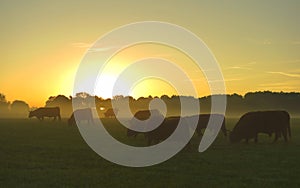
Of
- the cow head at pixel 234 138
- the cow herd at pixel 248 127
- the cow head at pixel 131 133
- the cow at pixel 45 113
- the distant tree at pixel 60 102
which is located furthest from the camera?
the distant tree at pixel 60 102

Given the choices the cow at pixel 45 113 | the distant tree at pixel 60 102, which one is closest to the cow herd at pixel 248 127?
the cow at pixel 45 113

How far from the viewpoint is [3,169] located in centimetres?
1455

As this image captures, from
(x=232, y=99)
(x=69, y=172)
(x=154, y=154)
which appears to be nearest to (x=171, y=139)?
(x=154, y=154)

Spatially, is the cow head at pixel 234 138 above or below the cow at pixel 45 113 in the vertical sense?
below

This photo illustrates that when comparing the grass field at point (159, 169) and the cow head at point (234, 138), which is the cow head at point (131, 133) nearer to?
the cow head at point (234, 138)

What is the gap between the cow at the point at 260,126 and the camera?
24438 mm

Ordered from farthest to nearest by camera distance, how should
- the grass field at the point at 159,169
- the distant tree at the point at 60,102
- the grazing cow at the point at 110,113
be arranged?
the distant tree at the point at 60,102 → the grazing cow at the point at 110,113 → the grass field at the point at 159,169

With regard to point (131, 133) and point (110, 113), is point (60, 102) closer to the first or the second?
point (110, 113)

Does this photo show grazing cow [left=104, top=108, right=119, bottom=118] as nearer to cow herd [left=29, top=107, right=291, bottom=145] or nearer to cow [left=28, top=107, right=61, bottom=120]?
cow [left=28, top=107, right=61, bottom=120]

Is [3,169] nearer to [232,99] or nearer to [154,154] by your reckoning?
[154,154]

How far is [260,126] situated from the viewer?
25141 millimetres

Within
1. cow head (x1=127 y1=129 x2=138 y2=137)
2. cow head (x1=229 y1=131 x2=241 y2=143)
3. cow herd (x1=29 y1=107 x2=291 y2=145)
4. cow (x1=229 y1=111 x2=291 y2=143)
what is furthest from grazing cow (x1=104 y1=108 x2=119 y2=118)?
cow head (x1=229 y1=131 x2=241 y2=143)

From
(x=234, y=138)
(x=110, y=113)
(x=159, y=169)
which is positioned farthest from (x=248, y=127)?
(x=110, y=113)

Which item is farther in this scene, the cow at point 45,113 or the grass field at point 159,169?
the cow at point 45,113
